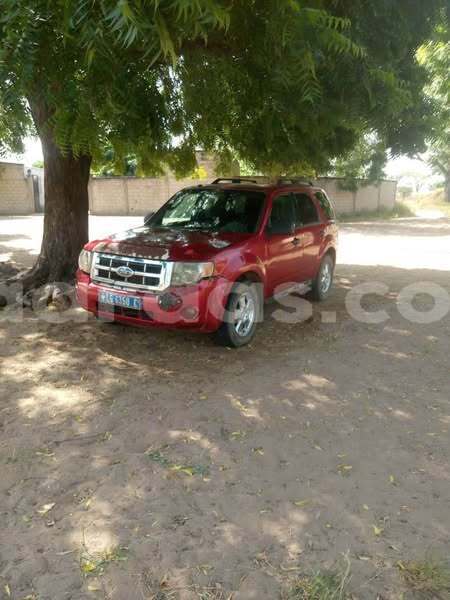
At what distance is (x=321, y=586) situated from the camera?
2.45 metres

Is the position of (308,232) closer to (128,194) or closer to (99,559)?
(99,559)

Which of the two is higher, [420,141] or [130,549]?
[420,141]

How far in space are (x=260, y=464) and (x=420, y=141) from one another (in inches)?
231

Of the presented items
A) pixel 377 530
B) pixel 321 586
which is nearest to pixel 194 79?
pixel 377 530

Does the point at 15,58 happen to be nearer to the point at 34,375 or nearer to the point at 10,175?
the point at 34,375

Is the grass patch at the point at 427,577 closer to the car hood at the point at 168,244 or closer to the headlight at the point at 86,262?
the car hood at the point at 168,244

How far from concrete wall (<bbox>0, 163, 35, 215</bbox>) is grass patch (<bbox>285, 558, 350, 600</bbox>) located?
2933 centimetres

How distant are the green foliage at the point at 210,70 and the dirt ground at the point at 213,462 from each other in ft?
7.29

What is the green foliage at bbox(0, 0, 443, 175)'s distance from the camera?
2.98 meters

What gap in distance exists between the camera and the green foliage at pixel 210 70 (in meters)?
2.98

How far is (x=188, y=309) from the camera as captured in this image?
17.1ft

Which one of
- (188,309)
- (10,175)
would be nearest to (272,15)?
(188,309)

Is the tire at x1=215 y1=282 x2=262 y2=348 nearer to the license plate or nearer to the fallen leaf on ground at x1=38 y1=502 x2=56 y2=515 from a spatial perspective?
the license plate

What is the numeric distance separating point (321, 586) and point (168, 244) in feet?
12.3
